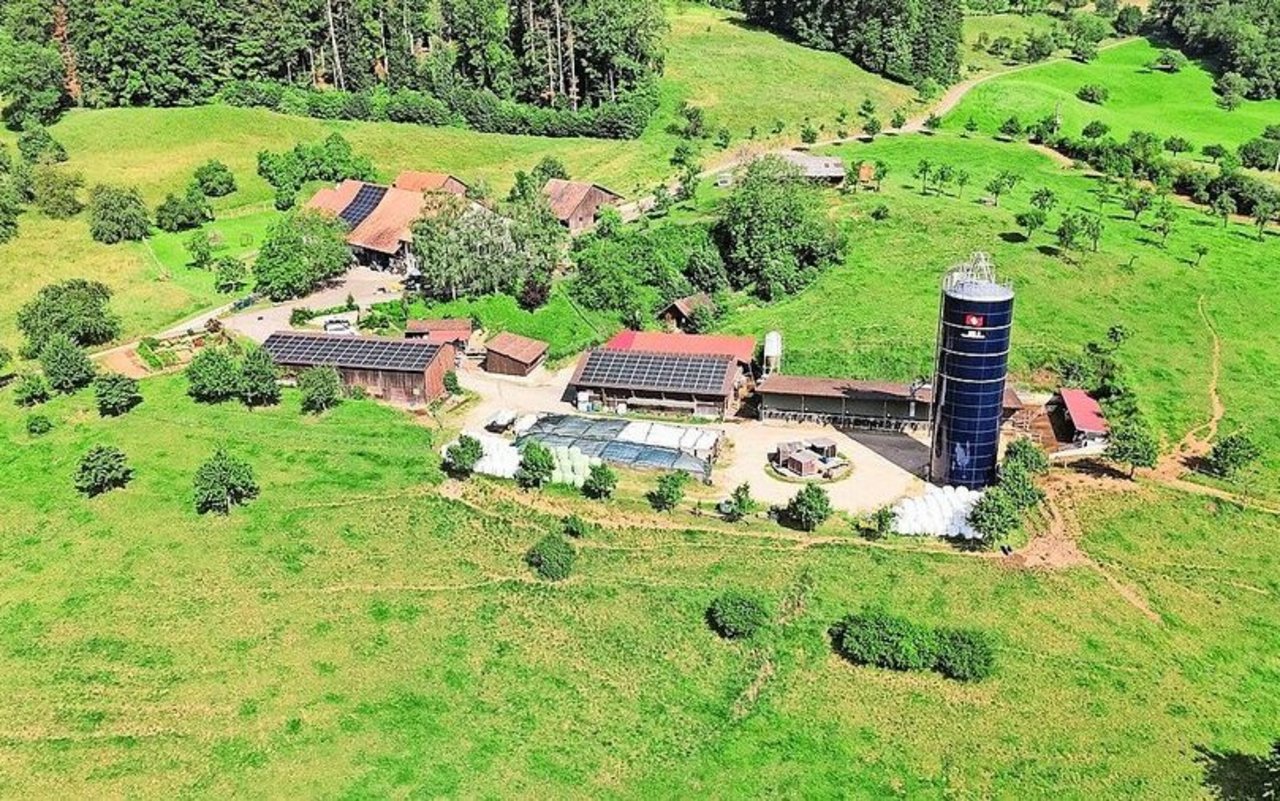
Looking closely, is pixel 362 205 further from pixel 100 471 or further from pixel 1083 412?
pixel 1083 412

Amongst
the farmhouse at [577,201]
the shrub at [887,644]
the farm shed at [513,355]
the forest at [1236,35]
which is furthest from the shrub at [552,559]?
the forest at [1236,35]

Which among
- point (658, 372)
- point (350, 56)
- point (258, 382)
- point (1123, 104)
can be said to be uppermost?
point (350, 56)

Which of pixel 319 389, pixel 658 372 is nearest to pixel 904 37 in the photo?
pixel 658 372

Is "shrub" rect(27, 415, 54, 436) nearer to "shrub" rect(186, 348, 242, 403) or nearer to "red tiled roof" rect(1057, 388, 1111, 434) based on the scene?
"shrub" rect(186, 348, 242, 403)

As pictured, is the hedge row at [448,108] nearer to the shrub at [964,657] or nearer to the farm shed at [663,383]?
the farm shed at [663,383]

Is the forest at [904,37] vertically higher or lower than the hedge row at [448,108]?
higher

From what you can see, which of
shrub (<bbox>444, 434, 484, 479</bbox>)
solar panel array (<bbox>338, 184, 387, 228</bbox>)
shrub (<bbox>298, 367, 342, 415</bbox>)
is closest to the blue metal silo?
shrub (<bbox>444, 434, 484, 479</bbox>)

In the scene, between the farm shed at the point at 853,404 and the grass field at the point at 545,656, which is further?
the farm shed at the point at 853,404
